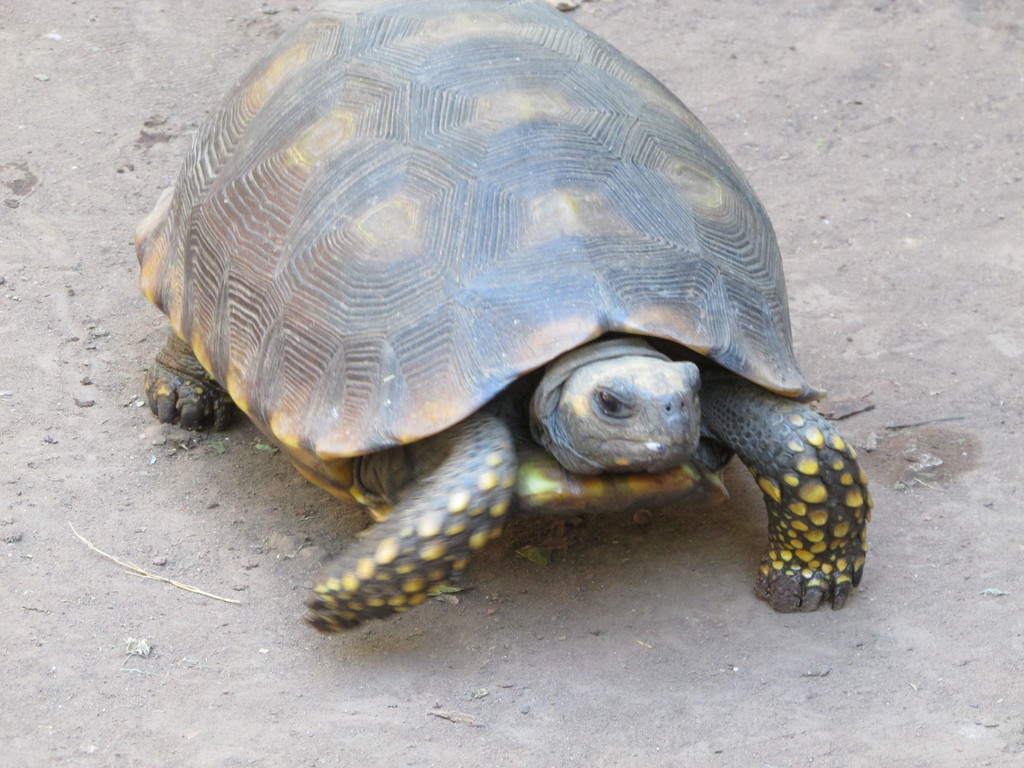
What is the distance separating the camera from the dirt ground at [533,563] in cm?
350

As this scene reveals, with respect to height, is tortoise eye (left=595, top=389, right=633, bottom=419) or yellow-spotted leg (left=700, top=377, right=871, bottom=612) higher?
tortoise eye (left=595, top=389, right=633, bottom=419)

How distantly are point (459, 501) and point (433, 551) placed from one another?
159mm

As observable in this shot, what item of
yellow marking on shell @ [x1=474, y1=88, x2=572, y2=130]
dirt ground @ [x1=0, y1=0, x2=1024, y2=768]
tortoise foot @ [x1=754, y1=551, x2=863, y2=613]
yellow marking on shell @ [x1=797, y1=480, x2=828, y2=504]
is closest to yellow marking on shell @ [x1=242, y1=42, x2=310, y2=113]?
yellow marking on shell @ [x1=474, y1=88, x2=572, y2=130]

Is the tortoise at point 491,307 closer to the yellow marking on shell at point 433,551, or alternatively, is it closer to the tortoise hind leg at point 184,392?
the yellow marking on shell at point 433,551

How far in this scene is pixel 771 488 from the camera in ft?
12.9

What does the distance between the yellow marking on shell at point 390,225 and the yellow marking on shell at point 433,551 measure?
0.87m

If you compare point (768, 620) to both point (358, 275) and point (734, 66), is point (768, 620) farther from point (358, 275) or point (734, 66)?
point (734, 66)

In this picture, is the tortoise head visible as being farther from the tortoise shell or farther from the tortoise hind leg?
the tortoise hind leg

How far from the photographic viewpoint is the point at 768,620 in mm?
4070

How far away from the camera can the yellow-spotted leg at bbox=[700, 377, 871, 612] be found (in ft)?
12.6

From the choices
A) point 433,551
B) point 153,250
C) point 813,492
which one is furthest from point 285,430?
point 813,492

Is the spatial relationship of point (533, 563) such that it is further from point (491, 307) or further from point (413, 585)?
point (491, 307)

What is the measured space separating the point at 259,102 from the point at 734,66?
4.01 m

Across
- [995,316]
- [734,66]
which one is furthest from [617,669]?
[734,66]
